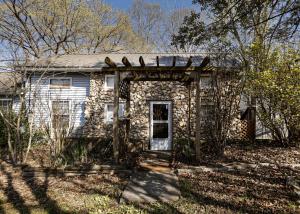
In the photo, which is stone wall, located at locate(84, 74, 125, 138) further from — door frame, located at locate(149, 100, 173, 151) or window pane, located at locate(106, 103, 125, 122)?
door frame, located at locate(149, 100, 173, 151)

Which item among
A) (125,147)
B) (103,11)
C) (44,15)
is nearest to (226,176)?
(125,147)

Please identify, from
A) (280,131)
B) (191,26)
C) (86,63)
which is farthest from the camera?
(86,63)

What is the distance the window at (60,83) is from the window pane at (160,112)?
3.96 meters

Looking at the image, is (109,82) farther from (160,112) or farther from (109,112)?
(160,112)

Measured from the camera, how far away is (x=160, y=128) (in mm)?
9781

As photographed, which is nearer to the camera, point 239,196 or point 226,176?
point 239,196

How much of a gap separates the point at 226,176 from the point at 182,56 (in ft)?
24.9

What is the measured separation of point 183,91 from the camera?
10.1 metres

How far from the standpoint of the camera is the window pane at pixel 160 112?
9852 mm

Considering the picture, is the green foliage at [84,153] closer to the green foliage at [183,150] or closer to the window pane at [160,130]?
the window pane at [160,130]

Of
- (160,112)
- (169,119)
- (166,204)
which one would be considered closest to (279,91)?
(169,119)

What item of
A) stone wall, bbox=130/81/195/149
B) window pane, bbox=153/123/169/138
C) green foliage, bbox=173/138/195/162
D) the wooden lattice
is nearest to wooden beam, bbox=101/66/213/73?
the wooden lattice

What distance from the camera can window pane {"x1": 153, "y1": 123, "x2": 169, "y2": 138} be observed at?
9758mm

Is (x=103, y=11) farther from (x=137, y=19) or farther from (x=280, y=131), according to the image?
(x=280, y=131)
